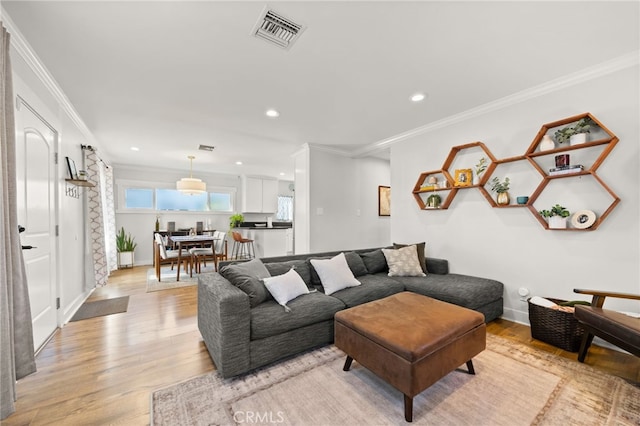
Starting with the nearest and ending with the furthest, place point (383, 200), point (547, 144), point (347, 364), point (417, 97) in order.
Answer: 1. point (347, 364)
2. point (547, 144)
3. point (417, 97)
4. point (383, 200)

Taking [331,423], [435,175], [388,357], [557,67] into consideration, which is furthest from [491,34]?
[331,423]

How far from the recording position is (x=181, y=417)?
1503 millimetres

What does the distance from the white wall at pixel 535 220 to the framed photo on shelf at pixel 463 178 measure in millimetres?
125

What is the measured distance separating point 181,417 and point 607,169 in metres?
3.84

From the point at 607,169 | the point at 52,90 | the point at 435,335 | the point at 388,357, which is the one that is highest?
the point at 52,90

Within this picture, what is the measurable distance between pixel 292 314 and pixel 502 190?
2697 mm

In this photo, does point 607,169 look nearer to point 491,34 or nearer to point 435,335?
point 491,34

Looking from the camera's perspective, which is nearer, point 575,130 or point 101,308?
point 575,130

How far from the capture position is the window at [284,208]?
899cm

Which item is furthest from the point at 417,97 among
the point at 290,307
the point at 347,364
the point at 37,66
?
the point at 37,66

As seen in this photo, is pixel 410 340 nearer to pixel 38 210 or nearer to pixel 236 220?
pixel 38 210

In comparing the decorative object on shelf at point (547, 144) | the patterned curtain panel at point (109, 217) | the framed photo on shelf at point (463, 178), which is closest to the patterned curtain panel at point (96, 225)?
the patterned curtain panel at point (109, 217)

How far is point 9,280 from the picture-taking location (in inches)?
57.9

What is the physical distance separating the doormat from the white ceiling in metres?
2.51
